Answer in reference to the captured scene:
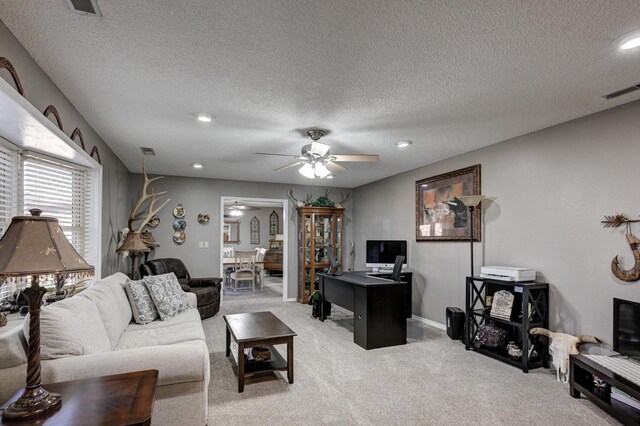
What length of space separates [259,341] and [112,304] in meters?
1.26

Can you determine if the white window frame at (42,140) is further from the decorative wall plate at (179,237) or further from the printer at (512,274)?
the printer at (512,274)

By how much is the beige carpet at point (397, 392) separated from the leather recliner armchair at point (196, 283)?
1425mm

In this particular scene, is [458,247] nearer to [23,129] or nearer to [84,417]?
[84,417]

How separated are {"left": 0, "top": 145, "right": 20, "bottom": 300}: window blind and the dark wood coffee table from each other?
5.66 ft

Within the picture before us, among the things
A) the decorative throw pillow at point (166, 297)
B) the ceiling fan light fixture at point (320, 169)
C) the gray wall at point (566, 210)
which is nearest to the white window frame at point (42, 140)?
the decorative throw pillow at point (166, 297)

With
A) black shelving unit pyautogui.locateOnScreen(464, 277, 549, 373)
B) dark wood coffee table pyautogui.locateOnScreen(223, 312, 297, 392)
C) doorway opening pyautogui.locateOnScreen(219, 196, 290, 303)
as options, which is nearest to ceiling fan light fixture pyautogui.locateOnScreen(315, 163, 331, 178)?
dark wood coffee table pyautogui.locateOnScreen(223, 312, 297, 392)

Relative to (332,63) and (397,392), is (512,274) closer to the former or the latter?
(397,392)

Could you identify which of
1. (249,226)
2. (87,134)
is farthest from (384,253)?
(249,226)

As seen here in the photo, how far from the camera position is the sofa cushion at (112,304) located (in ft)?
8.54

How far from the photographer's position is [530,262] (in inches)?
145

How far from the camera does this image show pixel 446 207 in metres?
4.87

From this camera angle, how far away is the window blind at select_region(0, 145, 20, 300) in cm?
241

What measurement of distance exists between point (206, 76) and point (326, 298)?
371cm

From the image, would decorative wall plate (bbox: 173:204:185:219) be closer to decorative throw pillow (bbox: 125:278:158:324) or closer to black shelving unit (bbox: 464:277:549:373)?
decorative throw pillow (bbox: 125:278:158:324)
